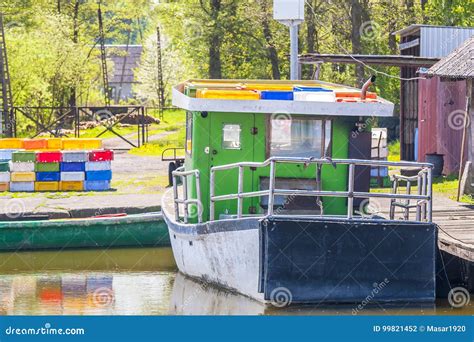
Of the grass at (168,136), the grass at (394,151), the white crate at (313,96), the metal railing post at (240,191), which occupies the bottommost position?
the grass at (168,136)

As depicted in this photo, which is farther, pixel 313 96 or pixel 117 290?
pixel 117 290

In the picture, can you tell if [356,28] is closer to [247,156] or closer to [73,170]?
[73,170]

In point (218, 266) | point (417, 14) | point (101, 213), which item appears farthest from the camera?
point (417, 14)

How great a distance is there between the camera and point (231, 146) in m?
18.6

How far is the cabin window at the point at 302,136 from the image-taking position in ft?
60.3

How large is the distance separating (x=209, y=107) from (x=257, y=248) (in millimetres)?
2852

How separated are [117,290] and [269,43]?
29.5 metres

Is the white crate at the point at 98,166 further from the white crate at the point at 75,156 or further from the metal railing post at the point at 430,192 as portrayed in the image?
the metal railing post at the point at 430,192

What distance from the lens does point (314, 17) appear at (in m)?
45.6

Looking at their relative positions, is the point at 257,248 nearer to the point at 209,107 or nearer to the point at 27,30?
the point at 209,107

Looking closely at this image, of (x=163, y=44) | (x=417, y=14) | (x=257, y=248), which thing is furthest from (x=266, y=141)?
(x=163, y=44)

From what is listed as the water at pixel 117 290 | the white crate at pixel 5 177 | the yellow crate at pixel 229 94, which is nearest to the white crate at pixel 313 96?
the yellow crate at pixel 229 94

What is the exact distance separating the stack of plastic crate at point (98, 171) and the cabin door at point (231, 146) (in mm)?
10416

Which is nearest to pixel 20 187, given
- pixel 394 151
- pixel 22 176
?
pixel 22 176
